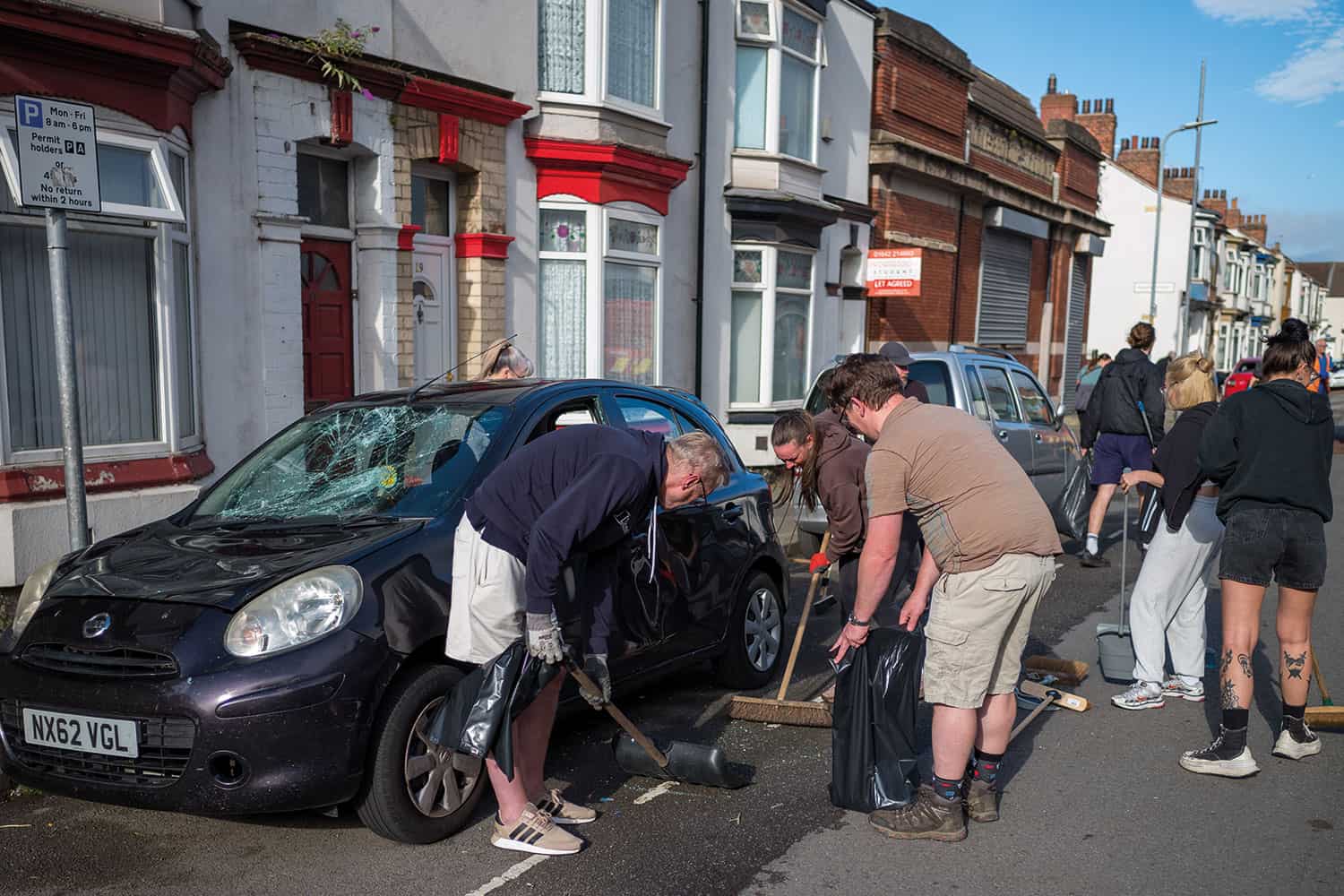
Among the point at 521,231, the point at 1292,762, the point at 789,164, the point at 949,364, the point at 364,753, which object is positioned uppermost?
the point at 789,164

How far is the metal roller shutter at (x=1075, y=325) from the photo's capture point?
28.2m

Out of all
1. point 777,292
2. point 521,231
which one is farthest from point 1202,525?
point 777,292

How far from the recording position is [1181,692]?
5828 millimetres

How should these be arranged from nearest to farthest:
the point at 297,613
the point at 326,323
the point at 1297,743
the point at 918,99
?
the point at 297,613
the point at 1297,743
the point at 326,323
the point at 918,99

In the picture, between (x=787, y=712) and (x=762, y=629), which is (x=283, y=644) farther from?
(x=762, y=629)

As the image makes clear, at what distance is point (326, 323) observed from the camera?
9.97m

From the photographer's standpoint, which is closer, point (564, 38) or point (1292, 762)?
point (1292, 762)

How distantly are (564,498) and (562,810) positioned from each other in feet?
4.38

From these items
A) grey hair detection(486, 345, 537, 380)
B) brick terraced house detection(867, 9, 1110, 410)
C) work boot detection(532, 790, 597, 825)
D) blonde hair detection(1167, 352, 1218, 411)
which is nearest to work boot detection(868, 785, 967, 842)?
work boot detection(532, 790, 597, 825)

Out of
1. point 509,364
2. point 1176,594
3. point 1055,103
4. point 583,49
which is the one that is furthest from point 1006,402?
point 1055,103

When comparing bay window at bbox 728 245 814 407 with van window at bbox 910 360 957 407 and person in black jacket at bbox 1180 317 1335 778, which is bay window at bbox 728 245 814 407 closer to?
van window at bbox 910 360 957 407

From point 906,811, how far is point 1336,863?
151 cm

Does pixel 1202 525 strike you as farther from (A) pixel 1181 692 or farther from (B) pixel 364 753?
(B) pixel 364 753

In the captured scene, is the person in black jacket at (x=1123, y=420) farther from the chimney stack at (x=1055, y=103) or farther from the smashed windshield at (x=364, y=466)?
the chimney stack at (x=1055, y=103)
